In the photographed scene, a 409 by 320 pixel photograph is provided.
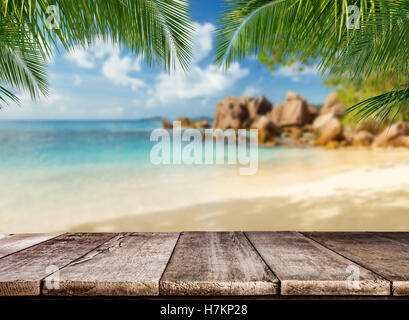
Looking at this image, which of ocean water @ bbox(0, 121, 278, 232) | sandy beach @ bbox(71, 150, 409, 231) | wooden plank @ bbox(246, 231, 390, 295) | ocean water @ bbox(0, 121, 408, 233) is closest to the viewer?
wooden plank @ bbox(246, 231, 390, 295)

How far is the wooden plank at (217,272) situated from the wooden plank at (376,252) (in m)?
0.31

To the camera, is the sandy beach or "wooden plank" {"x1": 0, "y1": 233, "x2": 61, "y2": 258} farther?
the sandy beach

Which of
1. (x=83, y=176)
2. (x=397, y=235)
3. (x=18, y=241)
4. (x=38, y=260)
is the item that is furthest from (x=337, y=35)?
(x=83, y=176)

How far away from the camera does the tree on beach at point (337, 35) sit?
1375mm

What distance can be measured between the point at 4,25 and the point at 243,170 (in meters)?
5.24

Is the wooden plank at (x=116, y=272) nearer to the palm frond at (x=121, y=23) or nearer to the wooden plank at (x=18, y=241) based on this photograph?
the wooden plank at (x=18, y=241)

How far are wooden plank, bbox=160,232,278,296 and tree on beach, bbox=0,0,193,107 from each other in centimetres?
121

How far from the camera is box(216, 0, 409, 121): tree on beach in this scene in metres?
1.38

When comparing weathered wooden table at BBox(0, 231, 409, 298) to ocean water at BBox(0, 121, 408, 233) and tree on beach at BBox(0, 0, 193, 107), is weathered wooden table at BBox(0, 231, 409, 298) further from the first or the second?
ocean water at BBox(0, 121, 408, 233)

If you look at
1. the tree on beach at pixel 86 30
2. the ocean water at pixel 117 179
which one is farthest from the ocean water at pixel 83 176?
the tree on beach at pixel 86 30

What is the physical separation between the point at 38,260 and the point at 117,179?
196 inches

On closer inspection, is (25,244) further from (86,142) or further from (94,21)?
(86,142)

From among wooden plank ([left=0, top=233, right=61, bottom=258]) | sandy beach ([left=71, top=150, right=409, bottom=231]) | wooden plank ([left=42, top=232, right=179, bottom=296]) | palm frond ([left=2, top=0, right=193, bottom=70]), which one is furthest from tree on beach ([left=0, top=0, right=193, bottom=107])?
sandy beach ([left=71, top=150, right=409, bottom=231])
